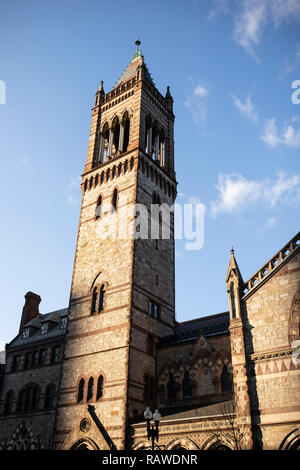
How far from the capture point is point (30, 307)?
160 ft

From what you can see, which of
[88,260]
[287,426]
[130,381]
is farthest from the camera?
[88,260]

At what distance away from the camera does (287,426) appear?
774 inches

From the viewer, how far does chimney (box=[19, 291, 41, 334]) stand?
47.9m

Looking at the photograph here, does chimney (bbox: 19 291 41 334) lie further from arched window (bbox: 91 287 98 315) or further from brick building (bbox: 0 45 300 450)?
arched window (bbox: 91 287 98 315)

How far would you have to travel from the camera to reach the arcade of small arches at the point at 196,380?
27.2 metres

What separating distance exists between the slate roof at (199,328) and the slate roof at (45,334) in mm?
11156

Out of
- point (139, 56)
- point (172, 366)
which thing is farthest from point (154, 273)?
point (139, 56)

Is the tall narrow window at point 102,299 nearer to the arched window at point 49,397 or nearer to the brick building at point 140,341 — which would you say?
the brick building at point 140,341

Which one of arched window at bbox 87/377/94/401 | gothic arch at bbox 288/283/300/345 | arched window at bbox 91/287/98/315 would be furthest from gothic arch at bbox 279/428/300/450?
arched window at bbox 91/287/98/315

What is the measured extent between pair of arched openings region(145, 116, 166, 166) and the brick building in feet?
0.43

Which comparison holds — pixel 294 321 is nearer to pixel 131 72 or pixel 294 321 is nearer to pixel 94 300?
pixel 94 300

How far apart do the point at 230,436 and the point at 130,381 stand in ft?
27.5

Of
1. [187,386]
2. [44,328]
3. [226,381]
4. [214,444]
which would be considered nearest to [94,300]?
[187,386]

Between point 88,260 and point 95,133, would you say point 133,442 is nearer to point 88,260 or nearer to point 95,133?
point 88,260
